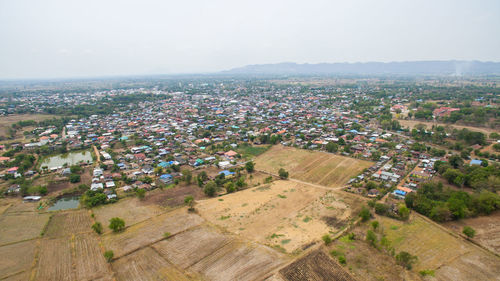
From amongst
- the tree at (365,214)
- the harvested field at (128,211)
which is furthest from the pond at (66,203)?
the tree at (365,214)

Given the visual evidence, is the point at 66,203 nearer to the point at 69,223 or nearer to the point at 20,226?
the point at 20,226

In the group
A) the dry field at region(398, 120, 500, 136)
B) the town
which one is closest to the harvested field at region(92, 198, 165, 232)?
the town

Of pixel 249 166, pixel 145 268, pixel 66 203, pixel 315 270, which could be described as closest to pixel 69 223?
pixel 66 203

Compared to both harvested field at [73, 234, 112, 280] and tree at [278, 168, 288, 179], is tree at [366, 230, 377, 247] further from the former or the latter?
harvested field at [73, 234, 112, 280]

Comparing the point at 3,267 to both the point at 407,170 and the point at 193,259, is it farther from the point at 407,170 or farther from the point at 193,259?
the point at 407,170

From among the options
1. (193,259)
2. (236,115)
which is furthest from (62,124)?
(193,259)

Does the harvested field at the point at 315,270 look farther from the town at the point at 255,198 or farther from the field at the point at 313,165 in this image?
the field at the point at 313,165
